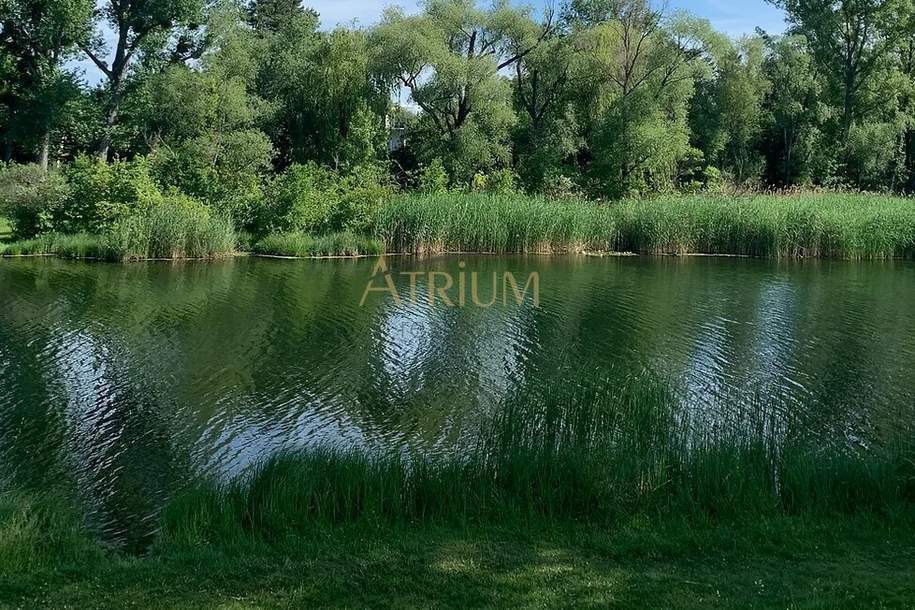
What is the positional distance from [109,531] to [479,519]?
3.14 metres

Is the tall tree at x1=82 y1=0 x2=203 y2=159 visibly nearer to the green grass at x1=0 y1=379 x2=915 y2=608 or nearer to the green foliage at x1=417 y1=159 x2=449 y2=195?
the green foliage at x1=417 y1=159 x2=449 y2=195

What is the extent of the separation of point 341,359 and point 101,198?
1844 centimetres

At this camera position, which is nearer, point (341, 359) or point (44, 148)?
point (341, 359)

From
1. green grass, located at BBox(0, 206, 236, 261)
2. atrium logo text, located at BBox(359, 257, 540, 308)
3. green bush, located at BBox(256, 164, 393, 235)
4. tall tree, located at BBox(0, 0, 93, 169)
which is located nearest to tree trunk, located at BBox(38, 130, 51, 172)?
tall tree, located at BBox(0, 0, 93, 169)

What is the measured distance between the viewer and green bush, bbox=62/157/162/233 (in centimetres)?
2848

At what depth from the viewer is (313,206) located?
3228 centimetres

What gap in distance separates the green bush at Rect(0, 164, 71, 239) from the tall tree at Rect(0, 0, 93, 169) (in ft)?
44.1

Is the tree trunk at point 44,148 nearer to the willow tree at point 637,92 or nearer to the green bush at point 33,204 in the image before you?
the green bush at point 33,204

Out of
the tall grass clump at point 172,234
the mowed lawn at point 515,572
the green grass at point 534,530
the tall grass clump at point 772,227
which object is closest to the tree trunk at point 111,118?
the tall grass clump at point 172,234

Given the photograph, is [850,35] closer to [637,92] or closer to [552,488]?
[637,92]

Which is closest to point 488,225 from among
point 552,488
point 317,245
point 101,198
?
point 317,245

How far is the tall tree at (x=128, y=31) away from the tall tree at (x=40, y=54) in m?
1.38

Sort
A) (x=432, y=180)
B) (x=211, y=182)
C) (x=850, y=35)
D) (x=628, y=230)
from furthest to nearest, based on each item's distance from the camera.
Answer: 1. (x=850, y=35)
2. (x=432, y=180)
3. (x=628, y=230)
4. (x=211, y=182)

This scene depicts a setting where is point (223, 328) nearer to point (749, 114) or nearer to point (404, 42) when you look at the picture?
point (404, 42)
